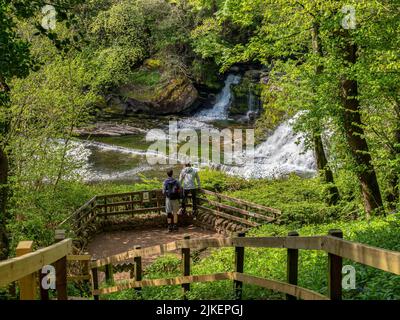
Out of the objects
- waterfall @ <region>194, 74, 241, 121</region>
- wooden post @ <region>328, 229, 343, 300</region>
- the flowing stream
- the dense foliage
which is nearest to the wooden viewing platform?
wooden post @ <region>328, 229, 343, 300</region>

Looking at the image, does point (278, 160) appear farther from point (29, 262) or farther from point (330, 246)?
point (29, 262)

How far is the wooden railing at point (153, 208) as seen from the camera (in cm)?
1496

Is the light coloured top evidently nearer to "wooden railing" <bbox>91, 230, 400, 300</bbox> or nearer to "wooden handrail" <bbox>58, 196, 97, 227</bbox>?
"wooden handrail" <bbox>58, 196, 97, 227</bbox>

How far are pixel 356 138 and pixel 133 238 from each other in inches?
308

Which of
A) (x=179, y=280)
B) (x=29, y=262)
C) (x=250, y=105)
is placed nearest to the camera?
(x=29, y=262)

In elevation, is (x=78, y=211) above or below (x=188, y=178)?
below

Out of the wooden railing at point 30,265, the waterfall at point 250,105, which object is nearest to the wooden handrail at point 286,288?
the wooden railing at point 30,265

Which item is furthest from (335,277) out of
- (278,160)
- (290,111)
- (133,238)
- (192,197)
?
(278,160)

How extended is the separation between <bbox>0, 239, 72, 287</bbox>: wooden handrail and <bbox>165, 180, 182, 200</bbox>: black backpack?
35.2ft

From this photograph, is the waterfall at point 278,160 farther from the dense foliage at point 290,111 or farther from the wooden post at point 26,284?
the wooden post at point 26,284

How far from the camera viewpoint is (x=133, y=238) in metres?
15.6

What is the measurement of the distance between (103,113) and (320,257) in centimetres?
3155

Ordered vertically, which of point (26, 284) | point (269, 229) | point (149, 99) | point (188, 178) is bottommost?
point (269, 229)

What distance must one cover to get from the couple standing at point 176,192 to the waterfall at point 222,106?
2112 centimetres
